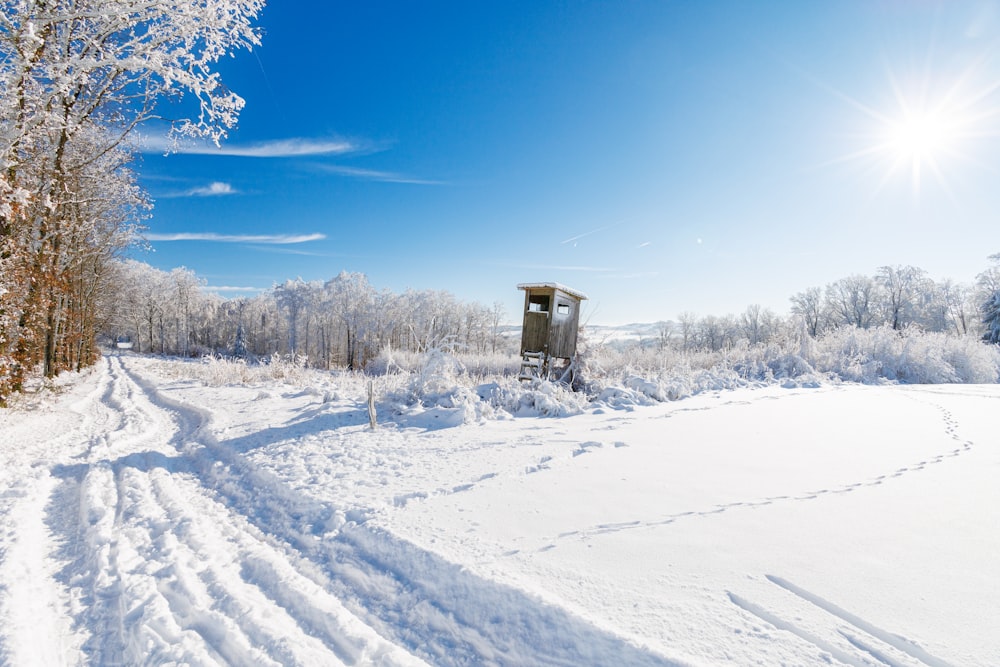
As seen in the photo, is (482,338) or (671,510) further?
(482,338)

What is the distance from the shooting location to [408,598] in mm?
2398

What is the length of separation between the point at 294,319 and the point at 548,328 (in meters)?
45.3

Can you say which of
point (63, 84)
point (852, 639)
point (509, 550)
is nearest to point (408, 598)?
point (509, 550)

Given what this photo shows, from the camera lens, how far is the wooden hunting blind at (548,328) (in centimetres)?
1077

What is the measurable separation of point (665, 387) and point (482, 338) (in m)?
48.0

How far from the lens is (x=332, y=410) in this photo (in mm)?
7375

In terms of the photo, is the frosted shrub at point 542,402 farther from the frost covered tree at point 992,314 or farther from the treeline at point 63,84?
the frost covered tree at point 992,314

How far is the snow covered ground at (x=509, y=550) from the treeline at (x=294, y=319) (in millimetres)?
33623

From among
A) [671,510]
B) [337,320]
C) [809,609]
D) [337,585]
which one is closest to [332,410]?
[337,585]

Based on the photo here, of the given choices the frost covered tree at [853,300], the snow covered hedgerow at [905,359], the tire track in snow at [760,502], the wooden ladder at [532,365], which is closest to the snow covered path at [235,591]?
the tire track in snow at [760,502]

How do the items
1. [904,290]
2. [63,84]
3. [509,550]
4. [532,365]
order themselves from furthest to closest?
[904,290] → [532,365] → [63,84] → [509,550]

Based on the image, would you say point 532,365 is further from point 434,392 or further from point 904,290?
point 904,290

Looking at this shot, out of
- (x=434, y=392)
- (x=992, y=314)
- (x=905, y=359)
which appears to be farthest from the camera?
(x=992, y=314)

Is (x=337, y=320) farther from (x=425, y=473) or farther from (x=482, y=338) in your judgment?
(x=425, y=473)
